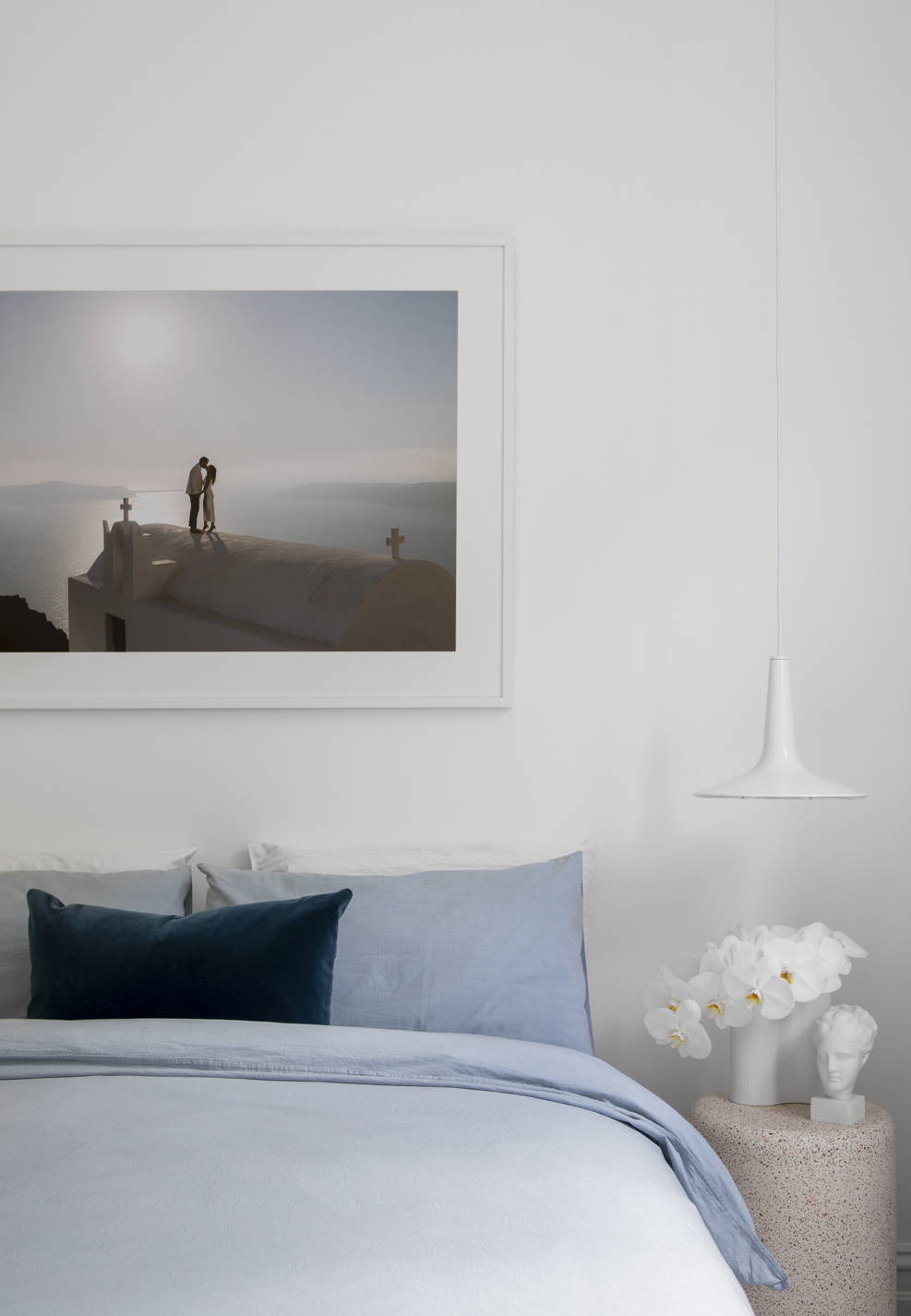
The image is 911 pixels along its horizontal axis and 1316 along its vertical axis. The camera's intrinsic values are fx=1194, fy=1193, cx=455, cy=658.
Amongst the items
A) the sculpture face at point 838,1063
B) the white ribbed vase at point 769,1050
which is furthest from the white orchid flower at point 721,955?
the sculpture face at point 838,1063

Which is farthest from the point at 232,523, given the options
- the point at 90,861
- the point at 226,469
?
the point at 90,861

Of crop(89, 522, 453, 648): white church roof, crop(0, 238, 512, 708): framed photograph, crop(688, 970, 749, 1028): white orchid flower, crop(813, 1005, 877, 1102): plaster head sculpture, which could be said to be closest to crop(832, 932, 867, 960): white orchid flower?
crop(813, 1005, 877, 1102): plaster head sculpture

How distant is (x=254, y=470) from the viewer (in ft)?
9.05

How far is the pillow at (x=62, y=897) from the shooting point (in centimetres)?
228

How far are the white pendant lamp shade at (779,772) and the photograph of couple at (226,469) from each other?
2.39ft

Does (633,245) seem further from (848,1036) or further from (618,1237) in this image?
(618,1237)

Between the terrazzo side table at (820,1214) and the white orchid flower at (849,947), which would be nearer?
the terrazzo side table at (820,1214)

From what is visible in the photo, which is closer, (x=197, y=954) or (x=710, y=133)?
(x=197, y=954)

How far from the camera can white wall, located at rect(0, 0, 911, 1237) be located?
2744mm

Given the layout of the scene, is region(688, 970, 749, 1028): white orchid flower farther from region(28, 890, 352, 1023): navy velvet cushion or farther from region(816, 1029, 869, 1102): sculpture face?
region(28, 890, 352, 1023): navy velvet cushion

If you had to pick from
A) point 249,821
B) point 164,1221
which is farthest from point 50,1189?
point 249,821

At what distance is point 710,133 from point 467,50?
0.60m

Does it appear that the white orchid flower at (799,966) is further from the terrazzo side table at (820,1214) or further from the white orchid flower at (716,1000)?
the terrazzo side table at (820,1214)

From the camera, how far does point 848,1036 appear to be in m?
2.29
